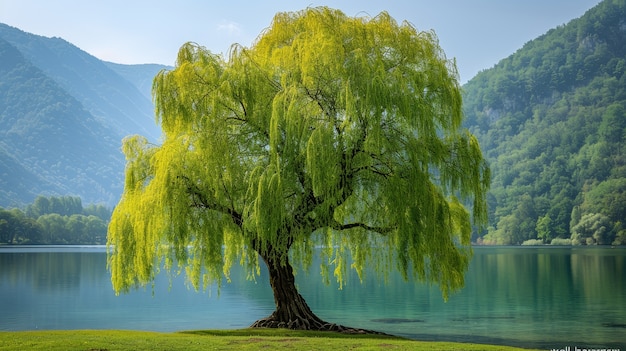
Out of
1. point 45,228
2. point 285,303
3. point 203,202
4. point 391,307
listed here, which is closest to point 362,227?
point 285,303

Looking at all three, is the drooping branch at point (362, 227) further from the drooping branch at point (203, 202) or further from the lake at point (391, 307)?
the drooping branch at point (203, 202)

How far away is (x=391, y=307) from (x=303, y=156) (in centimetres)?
2032

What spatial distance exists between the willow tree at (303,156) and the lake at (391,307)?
316 cm

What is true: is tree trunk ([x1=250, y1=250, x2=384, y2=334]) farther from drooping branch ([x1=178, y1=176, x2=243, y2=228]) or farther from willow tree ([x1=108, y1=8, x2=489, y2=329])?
drooping branch ([x1=178, y1=176, x2=243, y2=228])

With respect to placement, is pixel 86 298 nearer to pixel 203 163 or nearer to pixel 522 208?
pixel 203 163

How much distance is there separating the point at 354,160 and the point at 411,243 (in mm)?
3095

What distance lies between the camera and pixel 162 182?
21297 millimetres

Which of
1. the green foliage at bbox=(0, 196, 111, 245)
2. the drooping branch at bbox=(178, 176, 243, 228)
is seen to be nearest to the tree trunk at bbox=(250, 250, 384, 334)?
the drooping branch at bbox=(178, 176, 243, 228)

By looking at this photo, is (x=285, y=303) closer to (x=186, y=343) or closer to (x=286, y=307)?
(x=286, y=307)

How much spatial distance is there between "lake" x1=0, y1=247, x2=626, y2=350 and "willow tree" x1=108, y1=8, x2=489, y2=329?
3160 millimetres

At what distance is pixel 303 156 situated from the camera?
21109 millimetres

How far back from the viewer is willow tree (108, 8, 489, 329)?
68.8 feet

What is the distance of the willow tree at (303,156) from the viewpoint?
21.0 m

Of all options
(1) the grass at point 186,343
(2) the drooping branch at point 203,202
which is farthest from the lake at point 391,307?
(1) the grass at point 186,343
